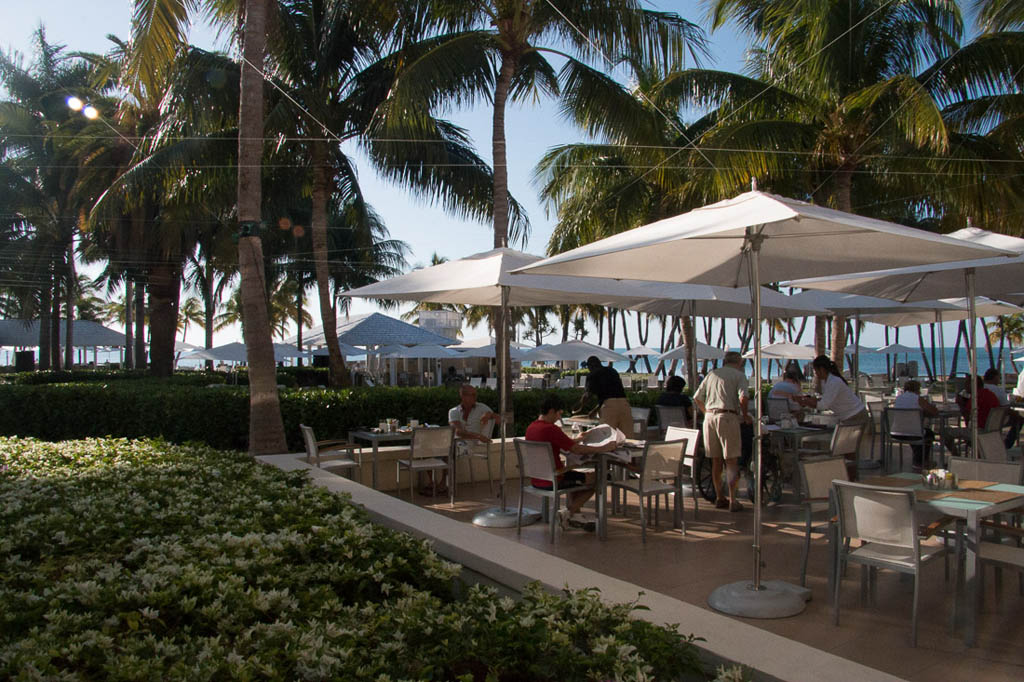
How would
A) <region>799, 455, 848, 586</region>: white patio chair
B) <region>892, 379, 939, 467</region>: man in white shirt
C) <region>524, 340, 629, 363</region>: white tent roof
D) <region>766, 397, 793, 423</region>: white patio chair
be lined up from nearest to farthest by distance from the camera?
<region>799, 455, 848, 586</region>: white patio chair, <region>892, 379, 939, 467</region>: man in white shirt, <region>766, 397, 793, 423</region>: white patio chair, <region>524, 340, 629, 363</region>: white tent roof

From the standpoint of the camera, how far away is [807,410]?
417 inches

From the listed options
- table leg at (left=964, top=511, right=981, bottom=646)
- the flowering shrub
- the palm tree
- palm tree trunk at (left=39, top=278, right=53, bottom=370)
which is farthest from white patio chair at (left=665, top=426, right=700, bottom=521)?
the palm tree

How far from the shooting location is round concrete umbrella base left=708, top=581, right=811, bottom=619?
4.62 m

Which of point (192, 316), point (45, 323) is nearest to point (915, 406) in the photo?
point (45, 323)

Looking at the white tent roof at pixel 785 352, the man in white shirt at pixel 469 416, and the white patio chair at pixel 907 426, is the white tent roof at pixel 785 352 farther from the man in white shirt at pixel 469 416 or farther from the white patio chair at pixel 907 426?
the man in white shirt at pixel 469 416

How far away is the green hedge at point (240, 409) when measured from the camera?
10.6m

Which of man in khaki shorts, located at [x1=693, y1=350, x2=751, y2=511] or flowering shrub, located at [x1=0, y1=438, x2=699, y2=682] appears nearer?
flowering shrub, located at [x1=0, y1=438, x2=699, y2=682]

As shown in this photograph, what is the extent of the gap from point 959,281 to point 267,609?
7.95 m

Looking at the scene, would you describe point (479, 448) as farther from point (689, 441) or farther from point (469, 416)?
point (689, 441)

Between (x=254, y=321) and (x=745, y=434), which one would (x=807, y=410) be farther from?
(x=254, y=321)

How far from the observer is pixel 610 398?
28.8 feet

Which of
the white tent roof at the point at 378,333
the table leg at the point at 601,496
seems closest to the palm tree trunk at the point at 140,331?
the white tent roof at the point at 378,333

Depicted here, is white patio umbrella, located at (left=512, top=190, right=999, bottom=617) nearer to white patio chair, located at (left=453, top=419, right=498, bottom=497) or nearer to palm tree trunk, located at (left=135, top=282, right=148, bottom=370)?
white patio chair, located at (left=453, top=419, right=498, bottom=497)

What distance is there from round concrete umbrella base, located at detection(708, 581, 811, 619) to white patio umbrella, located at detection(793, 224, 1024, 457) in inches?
109
